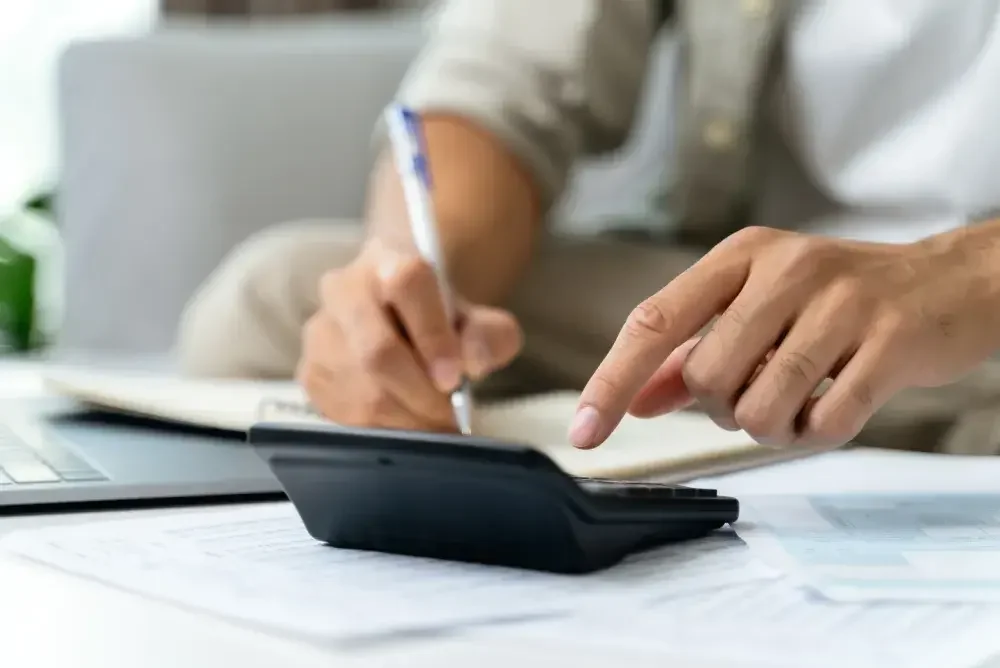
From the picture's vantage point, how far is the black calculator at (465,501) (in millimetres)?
293

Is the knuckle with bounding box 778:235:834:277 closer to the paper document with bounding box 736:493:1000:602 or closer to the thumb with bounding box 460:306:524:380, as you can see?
the paper document with bounding box 736:493:1000:602

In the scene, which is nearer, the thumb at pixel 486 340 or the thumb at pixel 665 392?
the thumb at pixel 665 392

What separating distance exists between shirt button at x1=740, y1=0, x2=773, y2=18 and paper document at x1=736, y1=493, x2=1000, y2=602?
1.58 ft

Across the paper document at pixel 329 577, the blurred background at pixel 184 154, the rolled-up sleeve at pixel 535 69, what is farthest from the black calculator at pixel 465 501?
the blurred background at pixel 184 154

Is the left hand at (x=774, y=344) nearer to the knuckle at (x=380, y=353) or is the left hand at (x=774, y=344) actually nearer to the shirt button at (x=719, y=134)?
the knuckle at (x=380, y=353)

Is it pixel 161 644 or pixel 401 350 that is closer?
pixel 161 644


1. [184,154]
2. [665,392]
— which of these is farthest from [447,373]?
[184,154]

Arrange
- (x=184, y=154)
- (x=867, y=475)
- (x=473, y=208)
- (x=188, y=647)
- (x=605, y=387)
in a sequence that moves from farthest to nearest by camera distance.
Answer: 1. (x=184, y=154)
2. (x=473, y=208)
3. (x=867, y=475)
4. (x=605, y=387)
5. (x=188, y=647)

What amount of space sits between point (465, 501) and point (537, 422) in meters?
0.27

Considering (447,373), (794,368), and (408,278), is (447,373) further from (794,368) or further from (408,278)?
(794,368)

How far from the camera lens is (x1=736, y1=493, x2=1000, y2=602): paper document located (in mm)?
297

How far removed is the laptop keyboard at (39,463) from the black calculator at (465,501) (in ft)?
0.41

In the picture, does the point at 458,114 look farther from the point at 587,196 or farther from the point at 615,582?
the point at 615,582

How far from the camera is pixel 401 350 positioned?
1.74ft
